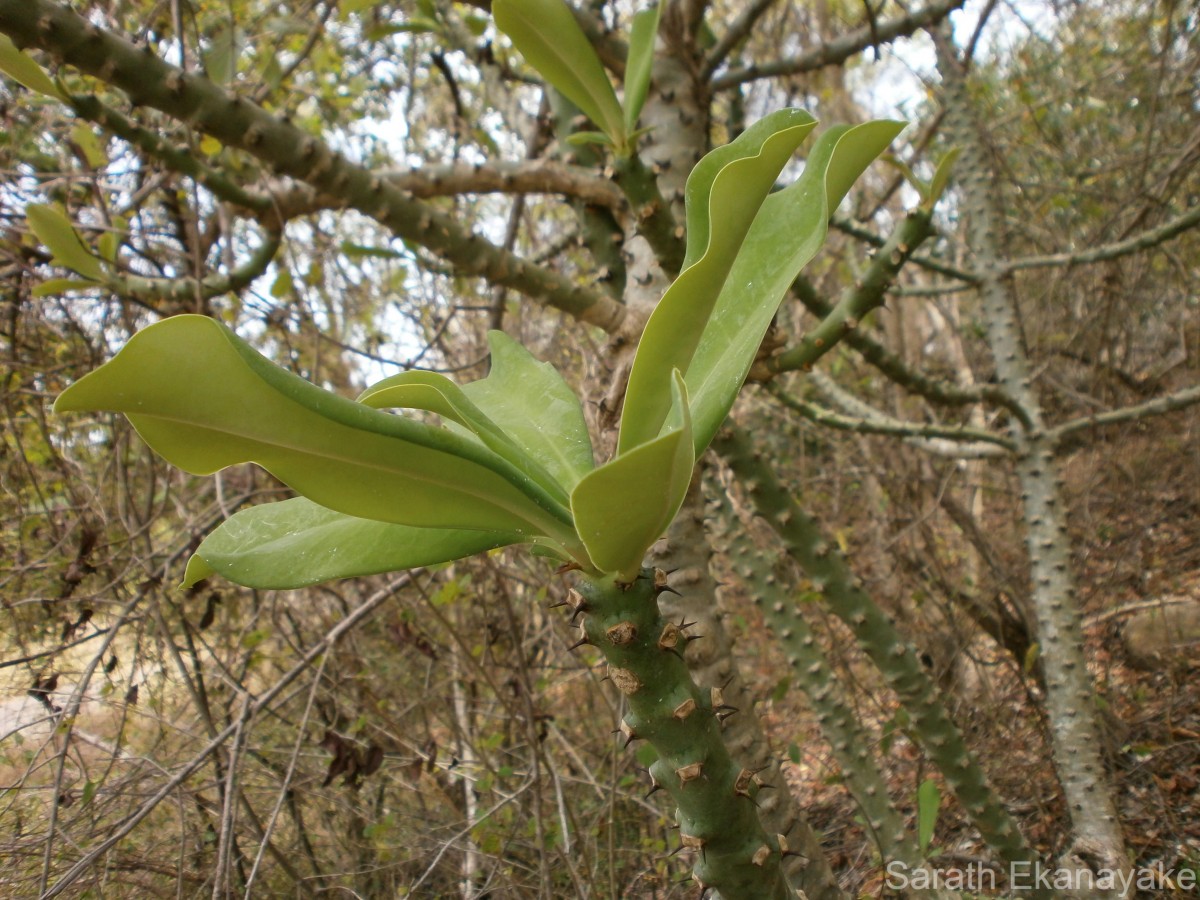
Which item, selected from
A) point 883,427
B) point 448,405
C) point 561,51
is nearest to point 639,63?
point 561,51

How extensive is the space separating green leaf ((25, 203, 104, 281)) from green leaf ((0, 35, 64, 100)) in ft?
1.08

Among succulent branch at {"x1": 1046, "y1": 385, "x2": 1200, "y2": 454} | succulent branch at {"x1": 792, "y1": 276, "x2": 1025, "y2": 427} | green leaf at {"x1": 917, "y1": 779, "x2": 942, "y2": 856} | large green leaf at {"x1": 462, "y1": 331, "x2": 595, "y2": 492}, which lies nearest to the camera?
large green leaf at {"x1": 462, "y1": 331, "x2": 595, "y2": 492}

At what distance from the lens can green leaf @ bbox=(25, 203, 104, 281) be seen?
4.65 feet

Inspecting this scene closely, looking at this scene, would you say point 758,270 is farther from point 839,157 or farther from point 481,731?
point 481,731

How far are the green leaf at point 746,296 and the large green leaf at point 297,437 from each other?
132 mm

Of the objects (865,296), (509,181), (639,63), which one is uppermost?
(509,181)

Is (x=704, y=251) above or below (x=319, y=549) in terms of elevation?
above

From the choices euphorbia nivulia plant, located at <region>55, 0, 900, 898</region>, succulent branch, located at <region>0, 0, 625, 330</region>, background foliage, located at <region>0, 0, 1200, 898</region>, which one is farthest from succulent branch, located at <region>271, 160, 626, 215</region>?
euphorbia nivulia plant, located at <region>55, 0, 900, 898</region>

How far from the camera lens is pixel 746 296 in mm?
634

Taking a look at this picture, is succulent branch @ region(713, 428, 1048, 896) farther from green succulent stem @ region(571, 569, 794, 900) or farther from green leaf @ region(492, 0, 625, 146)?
green succulent stem @ region(571, 569, 794, 900)

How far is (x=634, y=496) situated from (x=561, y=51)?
0.70 m

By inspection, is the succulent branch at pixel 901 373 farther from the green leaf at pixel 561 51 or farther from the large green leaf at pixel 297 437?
the large green leaf at pixel 297 437

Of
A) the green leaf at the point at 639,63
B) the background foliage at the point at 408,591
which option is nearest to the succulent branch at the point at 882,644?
the background foliage at the point at 408,591

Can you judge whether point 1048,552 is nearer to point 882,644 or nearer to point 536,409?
point 882,644
